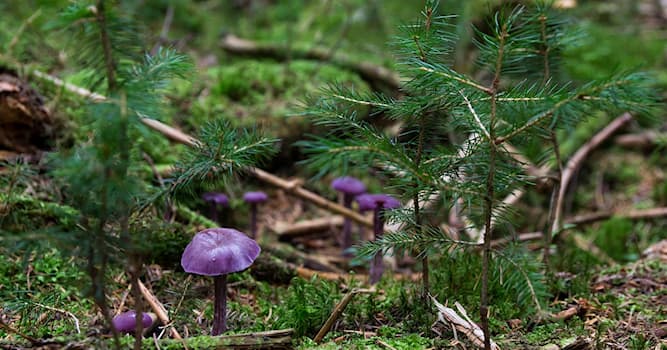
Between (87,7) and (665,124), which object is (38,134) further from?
(665,124)

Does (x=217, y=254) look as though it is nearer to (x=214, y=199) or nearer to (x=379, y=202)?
(x=379, y=202)

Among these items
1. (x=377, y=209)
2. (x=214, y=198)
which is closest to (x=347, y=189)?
(x=377, y=209)

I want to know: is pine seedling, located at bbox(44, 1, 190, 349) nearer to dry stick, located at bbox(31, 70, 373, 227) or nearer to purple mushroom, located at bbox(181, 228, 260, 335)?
purple mushroom, located at bbox(181, 228, 260, 335)

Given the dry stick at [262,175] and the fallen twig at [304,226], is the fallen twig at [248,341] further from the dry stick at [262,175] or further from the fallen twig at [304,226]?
the fallen twig at [304,226]

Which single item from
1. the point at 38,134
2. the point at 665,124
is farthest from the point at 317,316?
the point at 665,124

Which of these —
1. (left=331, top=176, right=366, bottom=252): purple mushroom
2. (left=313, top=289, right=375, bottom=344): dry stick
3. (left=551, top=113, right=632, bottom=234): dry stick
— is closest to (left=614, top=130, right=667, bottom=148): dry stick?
(left=551, top=113, right=632, bottom=234): dry stick

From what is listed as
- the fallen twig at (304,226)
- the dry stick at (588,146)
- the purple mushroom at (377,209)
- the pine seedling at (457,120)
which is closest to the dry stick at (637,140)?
the dry stick at (588,146)
